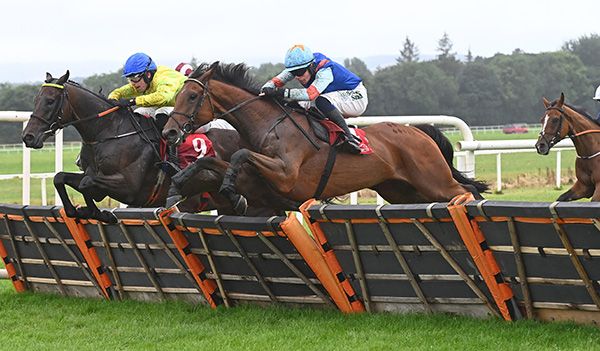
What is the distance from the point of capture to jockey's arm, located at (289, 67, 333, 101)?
266 inches

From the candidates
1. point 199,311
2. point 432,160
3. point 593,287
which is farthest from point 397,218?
point 432,160

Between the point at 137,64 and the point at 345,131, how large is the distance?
1514 millimetres

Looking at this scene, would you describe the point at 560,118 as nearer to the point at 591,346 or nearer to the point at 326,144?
the point at 326,144

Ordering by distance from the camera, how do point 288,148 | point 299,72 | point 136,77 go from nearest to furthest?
point 288,148, point 299,72, point 136,77

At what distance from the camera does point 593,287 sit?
4.56 m

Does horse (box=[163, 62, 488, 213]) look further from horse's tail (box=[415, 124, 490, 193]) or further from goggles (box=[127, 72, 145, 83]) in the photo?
goggles (box=[127, 72, 145, 83])

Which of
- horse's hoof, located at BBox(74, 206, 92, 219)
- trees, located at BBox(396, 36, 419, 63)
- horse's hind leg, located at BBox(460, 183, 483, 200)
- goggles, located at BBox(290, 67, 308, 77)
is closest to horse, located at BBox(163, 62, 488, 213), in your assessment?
goggles, located at BBox(290, 67, 308, 77)

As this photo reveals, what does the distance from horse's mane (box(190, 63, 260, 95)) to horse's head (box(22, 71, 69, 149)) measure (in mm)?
987

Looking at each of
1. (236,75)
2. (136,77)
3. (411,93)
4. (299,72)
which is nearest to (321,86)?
(299,72)

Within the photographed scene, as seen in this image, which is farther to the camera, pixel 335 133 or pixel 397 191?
pixel 397 191

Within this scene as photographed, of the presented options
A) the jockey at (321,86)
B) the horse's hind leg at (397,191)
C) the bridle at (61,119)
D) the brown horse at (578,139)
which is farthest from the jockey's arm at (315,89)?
the brown horse at (578,139)

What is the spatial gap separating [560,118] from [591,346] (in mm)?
4962

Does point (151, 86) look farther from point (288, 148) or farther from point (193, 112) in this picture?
point (288, 148)

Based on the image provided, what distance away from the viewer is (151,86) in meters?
7.28
